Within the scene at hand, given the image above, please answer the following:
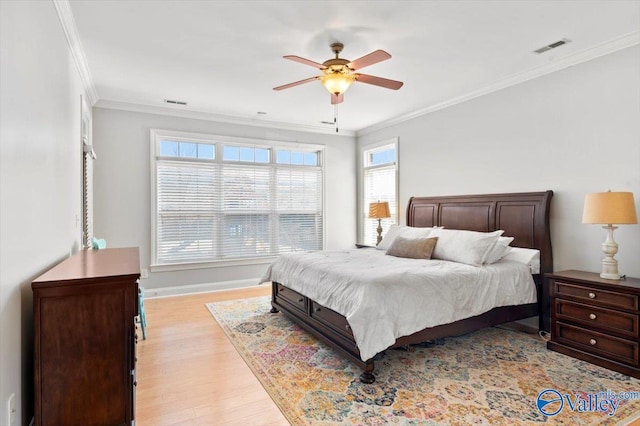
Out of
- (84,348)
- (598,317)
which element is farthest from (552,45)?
(84,348)

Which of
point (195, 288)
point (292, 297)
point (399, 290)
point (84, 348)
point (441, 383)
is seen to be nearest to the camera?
point (84, 348)

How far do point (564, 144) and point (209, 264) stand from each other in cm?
487

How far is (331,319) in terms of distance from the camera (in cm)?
302

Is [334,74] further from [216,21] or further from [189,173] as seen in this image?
[189,173]

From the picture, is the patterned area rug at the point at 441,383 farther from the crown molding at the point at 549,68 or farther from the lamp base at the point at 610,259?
the crown molding at the point at 549,68

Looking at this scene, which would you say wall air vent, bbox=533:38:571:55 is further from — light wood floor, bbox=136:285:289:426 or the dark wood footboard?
light wood floor, bbox=136:285:289:426

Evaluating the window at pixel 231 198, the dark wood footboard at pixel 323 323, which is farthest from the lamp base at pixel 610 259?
the window at pixel 231 198

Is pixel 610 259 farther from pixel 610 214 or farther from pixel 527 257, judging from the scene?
pixel 527 257

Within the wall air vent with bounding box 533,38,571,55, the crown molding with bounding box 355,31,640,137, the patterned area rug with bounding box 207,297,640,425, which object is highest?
the wall air vent with bounding box 533,38,571,55

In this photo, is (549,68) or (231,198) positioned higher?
(549,68)

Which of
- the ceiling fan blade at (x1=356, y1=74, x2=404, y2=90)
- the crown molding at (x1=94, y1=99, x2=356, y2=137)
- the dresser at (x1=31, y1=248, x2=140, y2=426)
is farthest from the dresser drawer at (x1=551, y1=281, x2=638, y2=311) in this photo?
the crown molding at (x1=94, y1=99, x2=356, y2=137)

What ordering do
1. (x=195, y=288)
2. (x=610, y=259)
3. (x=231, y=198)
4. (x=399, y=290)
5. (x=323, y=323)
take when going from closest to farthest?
(x=399, y=290) → (x=610, y=259) → (x=323, y=323) → (x=195, y=288) → (x=231, y=198)

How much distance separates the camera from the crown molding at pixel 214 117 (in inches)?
188

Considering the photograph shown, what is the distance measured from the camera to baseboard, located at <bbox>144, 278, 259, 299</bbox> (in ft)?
16.5
